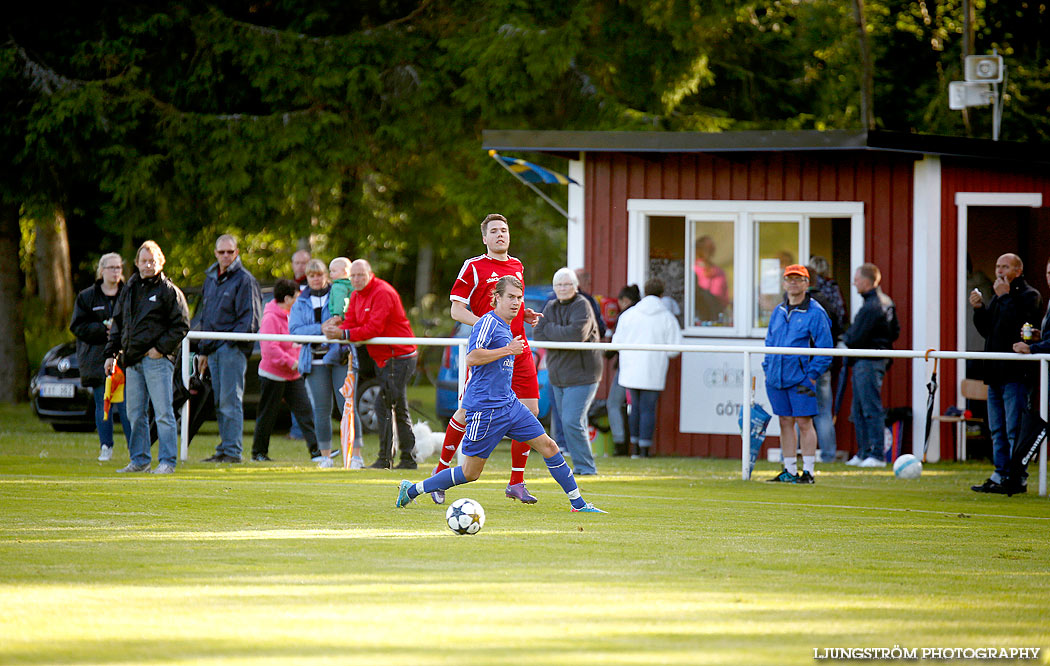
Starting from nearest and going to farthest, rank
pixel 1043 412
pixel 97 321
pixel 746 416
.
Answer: pixel 1043 412, pixel 746 416, pixel 97 321

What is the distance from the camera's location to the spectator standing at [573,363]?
12914mm

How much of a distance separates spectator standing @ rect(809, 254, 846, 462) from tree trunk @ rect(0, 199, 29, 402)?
13.6 metres

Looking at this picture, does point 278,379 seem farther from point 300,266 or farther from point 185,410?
point 300,266

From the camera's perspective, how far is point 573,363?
43.4 feet

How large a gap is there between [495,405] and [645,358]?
640 centimetres

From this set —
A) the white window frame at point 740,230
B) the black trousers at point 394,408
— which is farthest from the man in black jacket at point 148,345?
the white window frame at point 740,230

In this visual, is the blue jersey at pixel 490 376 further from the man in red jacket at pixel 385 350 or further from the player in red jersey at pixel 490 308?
the man in red jacket at pixel 385 350

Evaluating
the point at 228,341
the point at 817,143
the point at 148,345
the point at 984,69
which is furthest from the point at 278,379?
Answer: the point at 984,69

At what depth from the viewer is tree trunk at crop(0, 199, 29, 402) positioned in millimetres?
23422

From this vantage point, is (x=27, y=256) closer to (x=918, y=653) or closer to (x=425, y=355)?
(x=425, y=355)

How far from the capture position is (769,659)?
561 cm

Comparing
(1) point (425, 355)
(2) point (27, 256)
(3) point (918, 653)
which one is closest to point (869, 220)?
(3) point (918, 653)

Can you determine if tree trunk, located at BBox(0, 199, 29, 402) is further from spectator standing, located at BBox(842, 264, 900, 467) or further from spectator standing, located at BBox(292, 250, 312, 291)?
spectator standing, located at BBox(842, 264, 900, 467)

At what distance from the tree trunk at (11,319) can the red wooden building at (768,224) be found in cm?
1008
